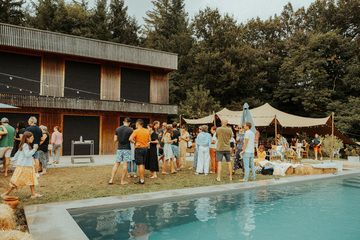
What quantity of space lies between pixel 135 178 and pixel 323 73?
2518 cm

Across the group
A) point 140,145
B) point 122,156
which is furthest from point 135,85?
point 122,156

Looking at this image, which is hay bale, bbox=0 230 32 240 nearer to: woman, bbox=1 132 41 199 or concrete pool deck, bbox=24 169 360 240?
concrete pool deck, bbox=24 169 360 240

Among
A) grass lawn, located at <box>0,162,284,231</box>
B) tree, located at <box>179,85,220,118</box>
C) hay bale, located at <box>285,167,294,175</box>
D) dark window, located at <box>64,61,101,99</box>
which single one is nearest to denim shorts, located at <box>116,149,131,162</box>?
grass lawn, located at <box>0,162,284,231</box>

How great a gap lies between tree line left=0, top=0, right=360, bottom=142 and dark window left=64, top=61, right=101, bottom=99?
8894 mm

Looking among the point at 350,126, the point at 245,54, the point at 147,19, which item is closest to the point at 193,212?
the point at 350,126

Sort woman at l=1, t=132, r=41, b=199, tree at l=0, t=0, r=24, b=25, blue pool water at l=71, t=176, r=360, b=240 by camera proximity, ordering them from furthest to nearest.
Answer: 1. tree at l=0, t=0, r=24, b=25
2. woman at l=1, t=132, r=41, b=199
3. blue pool water at l=71, t=176, r=360, b=240

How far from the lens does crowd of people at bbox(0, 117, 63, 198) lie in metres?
5.25

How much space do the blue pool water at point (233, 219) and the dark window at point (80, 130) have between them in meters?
13.0

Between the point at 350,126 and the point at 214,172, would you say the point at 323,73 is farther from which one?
the point at 214,172

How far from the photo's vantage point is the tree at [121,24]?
31156mm

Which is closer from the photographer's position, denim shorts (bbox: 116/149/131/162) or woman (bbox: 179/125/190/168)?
denim shorts (bbox: 116/149/131/162)

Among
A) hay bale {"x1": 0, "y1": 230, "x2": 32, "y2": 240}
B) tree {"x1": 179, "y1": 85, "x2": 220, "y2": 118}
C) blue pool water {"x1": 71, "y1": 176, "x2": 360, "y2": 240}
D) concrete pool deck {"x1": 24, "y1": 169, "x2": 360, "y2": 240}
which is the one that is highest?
tree {"x1": 179, "y1": 85, "x2": 220, "y2": 118}

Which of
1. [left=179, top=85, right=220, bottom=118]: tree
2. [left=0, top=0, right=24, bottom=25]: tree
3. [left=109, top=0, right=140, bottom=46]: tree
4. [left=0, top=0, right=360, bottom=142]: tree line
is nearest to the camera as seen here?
[left=179, top=85, right=220, bottom=118]: tree

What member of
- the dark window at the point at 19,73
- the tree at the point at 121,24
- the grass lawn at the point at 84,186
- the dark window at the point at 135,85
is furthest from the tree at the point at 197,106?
the grass lawn at the point at 84,186
